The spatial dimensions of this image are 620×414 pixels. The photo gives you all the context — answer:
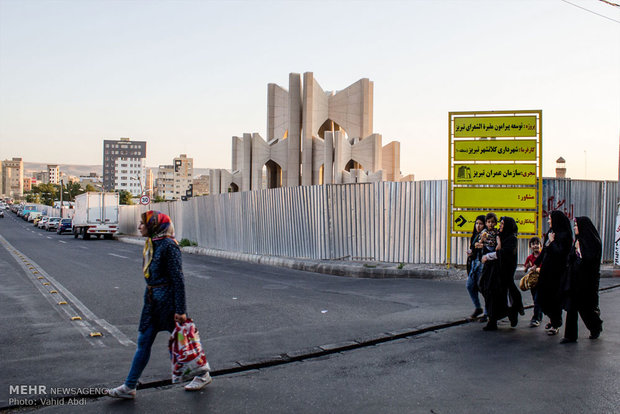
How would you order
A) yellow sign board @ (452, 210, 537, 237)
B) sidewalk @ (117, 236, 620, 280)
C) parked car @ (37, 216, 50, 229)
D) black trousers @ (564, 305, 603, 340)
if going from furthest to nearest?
parked car @ (37, 216, 50, 229) → yellow sign board @ (452, 210, 537, 237) → sidewalk @ (117, 236, 620, 280) → black trousers @ (564, 305, 603, 340)

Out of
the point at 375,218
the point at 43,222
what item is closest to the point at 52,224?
the point at 43,222

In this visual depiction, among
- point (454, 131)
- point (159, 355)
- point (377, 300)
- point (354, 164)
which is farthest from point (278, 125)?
point (159, 355)

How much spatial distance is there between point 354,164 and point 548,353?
49.3m

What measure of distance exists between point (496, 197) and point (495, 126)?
1833 mm

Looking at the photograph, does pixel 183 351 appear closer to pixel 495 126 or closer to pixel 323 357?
pixel 323 357

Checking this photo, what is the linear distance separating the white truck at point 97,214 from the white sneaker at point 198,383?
3727cm

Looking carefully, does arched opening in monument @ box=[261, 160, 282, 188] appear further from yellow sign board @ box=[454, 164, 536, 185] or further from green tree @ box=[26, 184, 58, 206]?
green tree @ box=[26, 184, 58, 206]

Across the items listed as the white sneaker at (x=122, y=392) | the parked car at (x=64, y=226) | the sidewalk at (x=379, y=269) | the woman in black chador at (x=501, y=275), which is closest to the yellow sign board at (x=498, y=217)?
the sidewalk at (x=379, y=269)

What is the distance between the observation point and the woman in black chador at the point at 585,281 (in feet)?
22.6

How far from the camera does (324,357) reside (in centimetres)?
634

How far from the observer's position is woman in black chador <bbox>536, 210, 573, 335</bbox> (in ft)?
24.0

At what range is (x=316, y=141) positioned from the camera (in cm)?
5103

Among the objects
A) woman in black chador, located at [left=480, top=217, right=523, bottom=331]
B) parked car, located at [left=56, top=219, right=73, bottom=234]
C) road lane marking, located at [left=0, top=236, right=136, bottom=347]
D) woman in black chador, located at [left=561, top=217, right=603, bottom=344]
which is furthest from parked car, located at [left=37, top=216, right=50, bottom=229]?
woman in black chador, located at [left=561, top=217, right=603, bottom=344]

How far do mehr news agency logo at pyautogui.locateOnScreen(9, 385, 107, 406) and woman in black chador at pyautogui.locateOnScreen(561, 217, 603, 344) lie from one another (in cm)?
558
